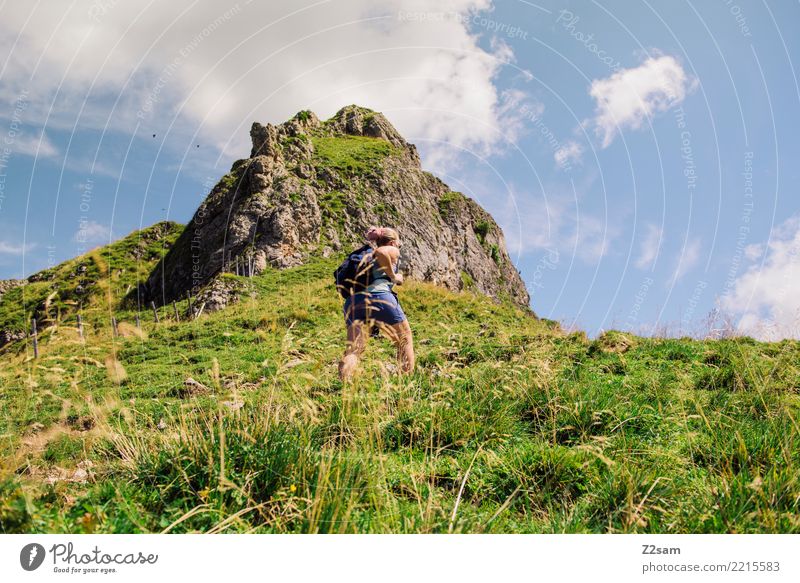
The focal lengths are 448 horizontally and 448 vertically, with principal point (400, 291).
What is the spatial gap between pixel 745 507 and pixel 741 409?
2.82 metres

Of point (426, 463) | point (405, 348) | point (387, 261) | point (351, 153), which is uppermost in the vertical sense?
point (351, 153)

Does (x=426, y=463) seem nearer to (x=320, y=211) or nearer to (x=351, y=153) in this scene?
(x=320, y=211)

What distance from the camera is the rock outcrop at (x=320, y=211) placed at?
32938 mm

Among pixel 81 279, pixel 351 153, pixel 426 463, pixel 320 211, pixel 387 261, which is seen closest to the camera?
pixel 426 463

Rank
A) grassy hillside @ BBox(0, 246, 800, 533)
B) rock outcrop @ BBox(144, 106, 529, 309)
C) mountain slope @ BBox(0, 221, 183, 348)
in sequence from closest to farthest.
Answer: grassy hillside @ BBox(0, 246, 800, 533) → rock outcrop @ BBox(144, 106, 529, 309) → mountain slope @ BBox(0, 221, 183, 348)

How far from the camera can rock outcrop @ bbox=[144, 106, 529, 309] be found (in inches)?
1297

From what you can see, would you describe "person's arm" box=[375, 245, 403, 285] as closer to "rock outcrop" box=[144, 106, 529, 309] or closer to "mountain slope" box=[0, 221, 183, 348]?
"rock outcrop" box=[144, 106, 529, 309]

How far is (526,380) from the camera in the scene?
15.7 ft

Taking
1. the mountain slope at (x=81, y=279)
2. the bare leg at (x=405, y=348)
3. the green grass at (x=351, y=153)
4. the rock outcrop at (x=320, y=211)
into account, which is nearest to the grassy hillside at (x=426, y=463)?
the bare leg at (x=405, y=348)

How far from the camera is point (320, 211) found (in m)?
36.2

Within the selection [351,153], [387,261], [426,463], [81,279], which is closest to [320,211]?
[351,153]

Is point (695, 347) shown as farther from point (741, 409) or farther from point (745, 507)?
point (745, 507)

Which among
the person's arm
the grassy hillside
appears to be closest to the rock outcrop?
the person's arm
